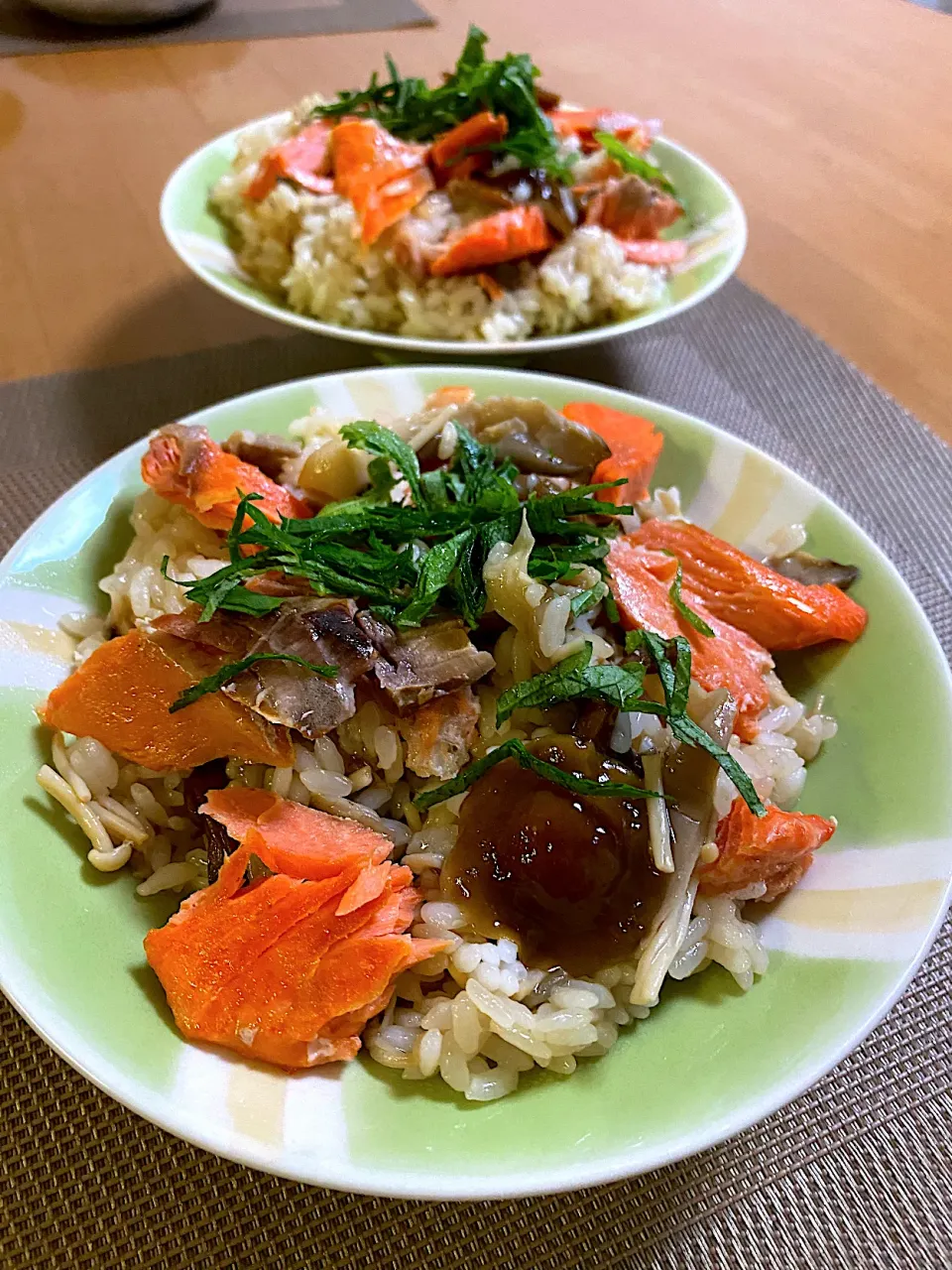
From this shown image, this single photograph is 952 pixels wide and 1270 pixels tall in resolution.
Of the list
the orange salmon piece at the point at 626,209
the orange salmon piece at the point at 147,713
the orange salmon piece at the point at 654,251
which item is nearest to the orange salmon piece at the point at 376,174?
the orange salmon piece at the point at 626,209

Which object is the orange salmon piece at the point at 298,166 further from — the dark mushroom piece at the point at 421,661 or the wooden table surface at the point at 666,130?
the dark mushroom piece at the point at 421,661

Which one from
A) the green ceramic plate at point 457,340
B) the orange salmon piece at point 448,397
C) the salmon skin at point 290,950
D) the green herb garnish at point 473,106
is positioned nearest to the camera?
the salmon skin at point 290,950

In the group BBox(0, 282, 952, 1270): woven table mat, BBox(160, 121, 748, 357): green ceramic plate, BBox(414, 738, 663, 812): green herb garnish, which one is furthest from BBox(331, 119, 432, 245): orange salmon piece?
BBox(0, 282, 952, 1270): woven table mat

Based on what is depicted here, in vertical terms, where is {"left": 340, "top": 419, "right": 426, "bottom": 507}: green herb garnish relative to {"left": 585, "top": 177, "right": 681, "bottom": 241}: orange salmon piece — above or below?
below

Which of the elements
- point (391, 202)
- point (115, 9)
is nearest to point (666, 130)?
point (391, 202)

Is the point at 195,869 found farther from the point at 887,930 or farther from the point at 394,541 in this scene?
the point at 887,930

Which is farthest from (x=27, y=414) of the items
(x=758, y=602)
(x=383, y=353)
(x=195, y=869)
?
(x=758, y=602)

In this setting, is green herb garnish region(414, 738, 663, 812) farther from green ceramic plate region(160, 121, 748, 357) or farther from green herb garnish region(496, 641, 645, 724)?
green ceramic plate region(160, 121, 748, 357)
